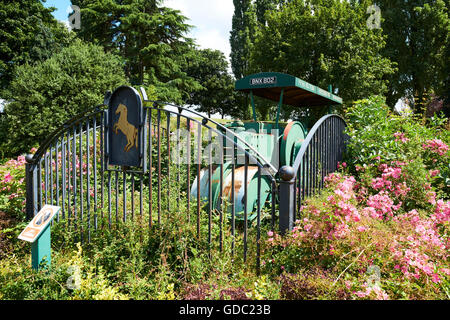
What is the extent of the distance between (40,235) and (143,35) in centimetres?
2174

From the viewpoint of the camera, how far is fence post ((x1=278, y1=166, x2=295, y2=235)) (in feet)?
9.63

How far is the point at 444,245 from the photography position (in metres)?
2.80

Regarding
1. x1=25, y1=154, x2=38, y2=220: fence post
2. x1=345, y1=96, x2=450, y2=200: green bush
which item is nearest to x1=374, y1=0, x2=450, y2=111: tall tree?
x1=345, y1=96, x2=450, y2=200: green bush

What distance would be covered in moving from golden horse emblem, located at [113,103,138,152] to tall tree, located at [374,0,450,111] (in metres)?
20.3

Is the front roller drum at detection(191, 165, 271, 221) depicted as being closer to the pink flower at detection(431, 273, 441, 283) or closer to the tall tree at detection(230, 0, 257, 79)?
the pink flower at detection(431, 273, 441, 283)

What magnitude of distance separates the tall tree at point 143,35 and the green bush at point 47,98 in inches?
377

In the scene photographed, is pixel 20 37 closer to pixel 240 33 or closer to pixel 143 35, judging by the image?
pixel 143 35

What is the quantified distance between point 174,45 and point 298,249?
22601 mm

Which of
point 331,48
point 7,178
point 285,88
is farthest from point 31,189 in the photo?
point 331,48

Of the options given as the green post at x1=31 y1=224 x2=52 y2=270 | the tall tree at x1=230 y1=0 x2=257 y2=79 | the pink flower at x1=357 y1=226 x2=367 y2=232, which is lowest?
the green post at x1=31 y1=224 x2=52 y2=270

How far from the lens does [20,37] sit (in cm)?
1670

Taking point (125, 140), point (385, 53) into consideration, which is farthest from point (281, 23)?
point (125, 140)

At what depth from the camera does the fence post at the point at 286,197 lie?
2.94 m

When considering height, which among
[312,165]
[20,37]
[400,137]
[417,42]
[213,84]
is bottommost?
[312,165]
